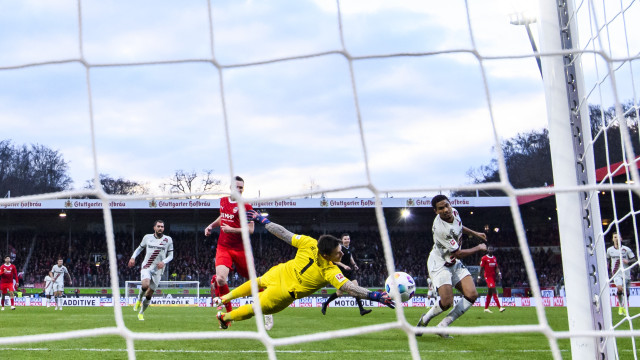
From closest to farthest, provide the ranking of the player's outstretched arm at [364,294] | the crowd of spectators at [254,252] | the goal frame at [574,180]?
the goal frame at [574,180], the player's outstretched arm at [364,294], the crowd of spectators at [254,252]

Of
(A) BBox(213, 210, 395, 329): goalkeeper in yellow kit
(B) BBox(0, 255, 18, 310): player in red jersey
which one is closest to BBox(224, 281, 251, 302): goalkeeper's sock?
(A) BBox(213, 210, 395, 329): goalkeeper in yellow kit

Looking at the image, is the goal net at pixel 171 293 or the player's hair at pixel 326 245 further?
the goal net at pixel 171 293

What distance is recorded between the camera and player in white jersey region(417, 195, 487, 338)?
17.7 feet

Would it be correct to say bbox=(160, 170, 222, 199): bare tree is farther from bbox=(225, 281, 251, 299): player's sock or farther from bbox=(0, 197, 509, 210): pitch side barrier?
bbox=(225, 281, 251, 299): player's sock

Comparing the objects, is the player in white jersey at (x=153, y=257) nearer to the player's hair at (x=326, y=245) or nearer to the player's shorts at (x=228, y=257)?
the player's shorts at (x=228, y=257)

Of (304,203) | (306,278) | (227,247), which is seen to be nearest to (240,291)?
(306,278)

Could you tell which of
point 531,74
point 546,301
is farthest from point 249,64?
point 546,301

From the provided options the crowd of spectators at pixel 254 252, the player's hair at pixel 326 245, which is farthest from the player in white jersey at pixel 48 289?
the player's hair at pixel 326 245

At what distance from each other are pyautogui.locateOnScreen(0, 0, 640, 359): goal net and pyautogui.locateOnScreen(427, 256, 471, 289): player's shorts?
2.15 m

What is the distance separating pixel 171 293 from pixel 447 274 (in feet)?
50.5

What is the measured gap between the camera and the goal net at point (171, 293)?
18094mm

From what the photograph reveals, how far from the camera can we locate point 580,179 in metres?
2.56

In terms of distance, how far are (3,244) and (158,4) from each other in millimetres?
24198

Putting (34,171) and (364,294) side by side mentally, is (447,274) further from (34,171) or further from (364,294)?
(34,171)
